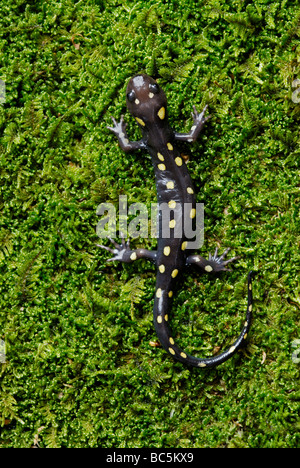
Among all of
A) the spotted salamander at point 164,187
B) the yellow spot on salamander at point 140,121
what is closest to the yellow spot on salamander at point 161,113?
the spotted salamander at point 164,187

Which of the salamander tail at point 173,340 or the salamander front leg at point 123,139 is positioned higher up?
the salamander front leg at point 123,139

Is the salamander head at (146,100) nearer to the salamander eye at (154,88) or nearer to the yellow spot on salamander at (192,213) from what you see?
the salamander eye at (154,88)

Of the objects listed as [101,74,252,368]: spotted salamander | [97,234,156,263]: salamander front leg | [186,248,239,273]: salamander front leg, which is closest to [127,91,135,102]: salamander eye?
[101,74,252,368]: spotted salamander

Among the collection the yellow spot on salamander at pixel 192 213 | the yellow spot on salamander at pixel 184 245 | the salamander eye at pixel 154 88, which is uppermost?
the salamander eye at pixel 154 88

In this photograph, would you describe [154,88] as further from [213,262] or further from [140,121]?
[213,262]

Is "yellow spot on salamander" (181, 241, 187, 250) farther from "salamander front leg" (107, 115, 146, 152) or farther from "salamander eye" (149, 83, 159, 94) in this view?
"salamander eye" (149, 83, 159, 94)

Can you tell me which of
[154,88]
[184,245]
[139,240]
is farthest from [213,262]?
[154,88]
